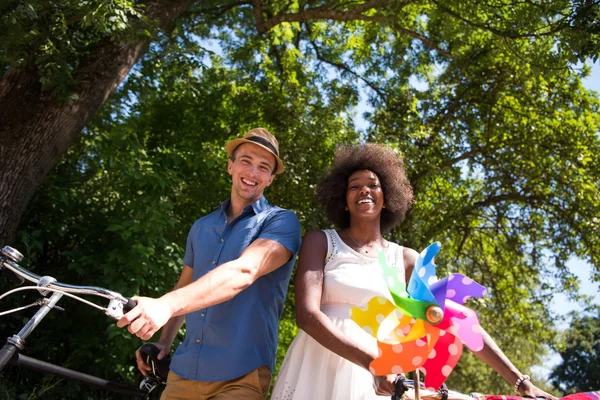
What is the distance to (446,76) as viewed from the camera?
29.0 feet

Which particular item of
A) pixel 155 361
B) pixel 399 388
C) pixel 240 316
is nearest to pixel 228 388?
pixel 240 316

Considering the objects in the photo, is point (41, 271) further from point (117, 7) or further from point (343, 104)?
point (343, 104)

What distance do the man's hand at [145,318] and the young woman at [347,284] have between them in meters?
0.83

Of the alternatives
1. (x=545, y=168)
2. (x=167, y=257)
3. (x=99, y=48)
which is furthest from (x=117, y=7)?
(x=545, y=168)

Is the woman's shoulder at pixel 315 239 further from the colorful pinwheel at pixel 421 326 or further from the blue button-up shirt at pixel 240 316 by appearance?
the colorful pinwheel at pixel 421 326

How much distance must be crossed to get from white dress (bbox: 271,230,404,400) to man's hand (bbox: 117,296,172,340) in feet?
3.03

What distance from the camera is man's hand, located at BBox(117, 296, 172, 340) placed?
1.67m

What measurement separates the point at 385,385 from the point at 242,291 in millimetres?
751

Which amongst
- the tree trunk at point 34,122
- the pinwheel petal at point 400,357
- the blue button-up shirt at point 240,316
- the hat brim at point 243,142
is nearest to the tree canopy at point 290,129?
the tree trunk at point 34,122

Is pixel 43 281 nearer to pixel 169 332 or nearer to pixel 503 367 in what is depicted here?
pixel 169 332

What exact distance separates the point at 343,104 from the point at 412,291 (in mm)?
6060

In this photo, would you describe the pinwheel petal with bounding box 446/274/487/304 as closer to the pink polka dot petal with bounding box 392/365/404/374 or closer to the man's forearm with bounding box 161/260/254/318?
the pink polka dot petal with bounding box 392/365/404/374

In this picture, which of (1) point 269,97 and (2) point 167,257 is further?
(1) point 269,97

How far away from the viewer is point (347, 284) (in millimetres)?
2617
